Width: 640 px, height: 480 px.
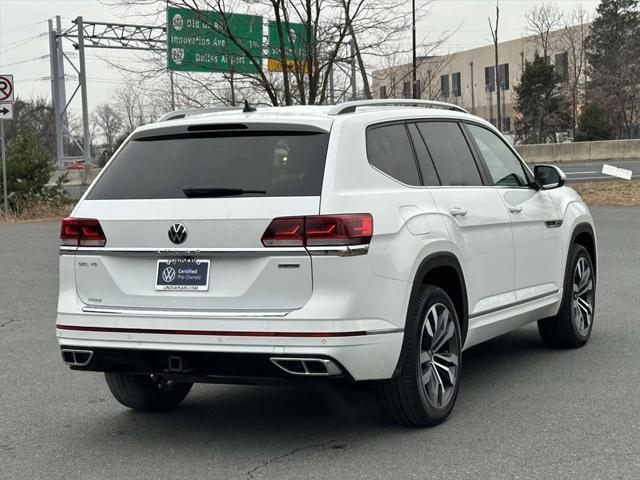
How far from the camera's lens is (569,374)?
7301 mm

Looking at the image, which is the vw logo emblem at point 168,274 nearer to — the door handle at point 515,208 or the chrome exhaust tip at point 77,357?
the chrome exhaust tip at point 77,357

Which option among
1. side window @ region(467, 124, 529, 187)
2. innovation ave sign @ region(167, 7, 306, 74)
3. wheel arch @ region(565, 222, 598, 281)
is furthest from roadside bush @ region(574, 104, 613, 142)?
side window @ region(467, 124, 529, 187)

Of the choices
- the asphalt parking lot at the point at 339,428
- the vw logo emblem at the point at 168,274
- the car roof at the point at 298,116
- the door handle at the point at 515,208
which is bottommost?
the asphalt parking lot at the point at 339,428

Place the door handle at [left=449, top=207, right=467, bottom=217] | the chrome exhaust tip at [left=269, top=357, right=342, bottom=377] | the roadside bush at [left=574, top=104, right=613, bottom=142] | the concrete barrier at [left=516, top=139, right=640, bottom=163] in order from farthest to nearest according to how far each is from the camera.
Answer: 1. the roadside bush at [left=574, top=104, right=613, bottom=142]
2. the concrete barrier at [left=516, top=139, right=640, bottom=163]
3. the door handle at [left=449, top=207, right=467, bottom=217]
4. the chrome exhaust tip at [left=269, top=357, right=342, bottom=377]

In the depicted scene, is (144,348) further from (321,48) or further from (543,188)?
(321,48)

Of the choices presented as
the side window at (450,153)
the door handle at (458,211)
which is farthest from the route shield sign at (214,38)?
the door handle at (458,211)

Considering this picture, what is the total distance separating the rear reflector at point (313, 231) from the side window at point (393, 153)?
0.60 metres

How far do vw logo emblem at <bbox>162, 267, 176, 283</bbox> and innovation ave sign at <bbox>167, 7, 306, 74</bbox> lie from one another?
16566mm

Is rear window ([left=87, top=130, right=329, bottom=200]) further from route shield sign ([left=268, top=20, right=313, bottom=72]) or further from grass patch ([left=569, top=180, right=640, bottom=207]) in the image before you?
grass patch ([left=569, top=180, right=640, bottom=207])

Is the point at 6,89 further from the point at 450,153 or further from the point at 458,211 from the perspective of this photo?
the point at 458,211

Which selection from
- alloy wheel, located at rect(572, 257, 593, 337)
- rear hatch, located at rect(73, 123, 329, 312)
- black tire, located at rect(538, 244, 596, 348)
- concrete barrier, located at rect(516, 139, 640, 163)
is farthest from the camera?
concrete barrier, located at rect(516, 139, 640, 163)

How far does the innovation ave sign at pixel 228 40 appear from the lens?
22500 millimetres

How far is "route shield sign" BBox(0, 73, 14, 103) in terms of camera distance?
24.9 meters

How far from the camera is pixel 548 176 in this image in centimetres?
786
